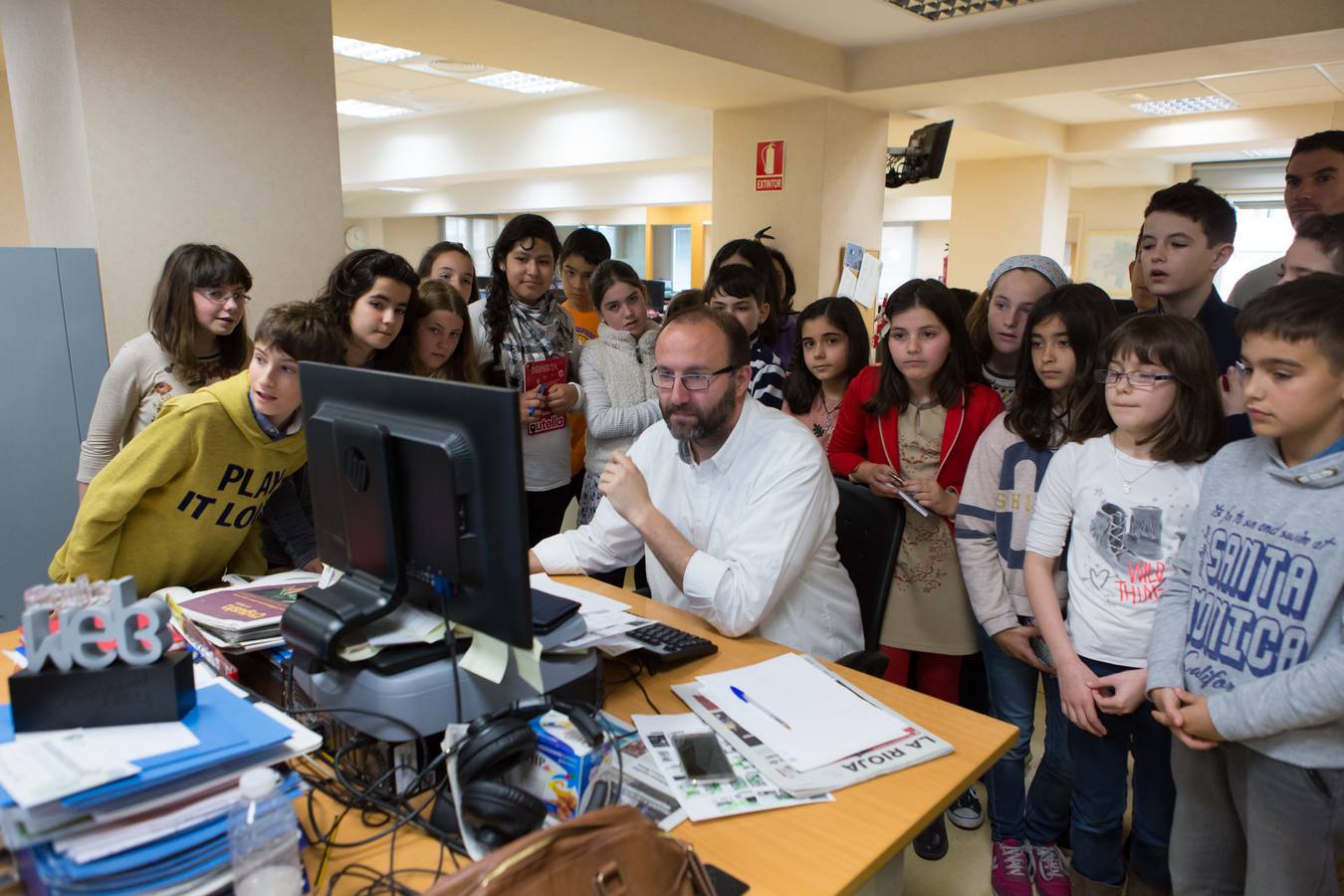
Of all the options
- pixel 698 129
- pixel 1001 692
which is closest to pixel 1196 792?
pixel 1001 692

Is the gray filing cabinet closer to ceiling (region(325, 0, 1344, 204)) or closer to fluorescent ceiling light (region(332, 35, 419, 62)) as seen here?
ceiling (region(325, 0, 1344, 204))

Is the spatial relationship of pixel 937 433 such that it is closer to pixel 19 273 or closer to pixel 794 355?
pixel 794 355

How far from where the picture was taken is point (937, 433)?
88.7 inches

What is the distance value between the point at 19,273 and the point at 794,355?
2524 mm

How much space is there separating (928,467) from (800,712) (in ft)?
3.59

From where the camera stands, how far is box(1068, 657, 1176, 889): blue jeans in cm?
175

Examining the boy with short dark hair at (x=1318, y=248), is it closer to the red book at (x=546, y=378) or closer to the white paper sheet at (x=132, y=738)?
the red book at (x=546, y=378)

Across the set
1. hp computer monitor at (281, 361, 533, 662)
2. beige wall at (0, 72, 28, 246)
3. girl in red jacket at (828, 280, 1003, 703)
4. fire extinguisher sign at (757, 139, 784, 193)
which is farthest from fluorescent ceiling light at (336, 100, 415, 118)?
hp computer monitor at (281, 361, 533, 662)

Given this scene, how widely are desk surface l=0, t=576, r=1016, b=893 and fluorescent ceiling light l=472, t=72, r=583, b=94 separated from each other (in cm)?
616

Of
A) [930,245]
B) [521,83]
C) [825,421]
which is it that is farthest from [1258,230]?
[825,421]

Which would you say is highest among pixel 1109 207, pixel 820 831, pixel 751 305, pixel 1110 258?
pixel 1109 207

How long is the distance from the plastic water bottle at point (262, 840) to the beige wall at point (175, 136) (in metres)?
2.38

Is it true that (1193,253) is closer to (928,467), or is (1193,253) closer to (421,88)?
(928,467)

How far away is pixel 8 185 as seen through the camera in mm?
6078
